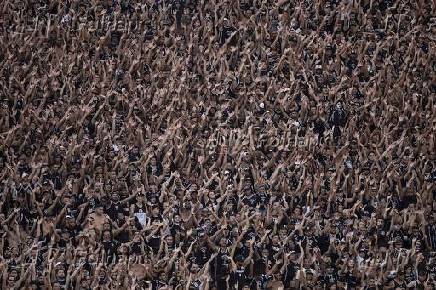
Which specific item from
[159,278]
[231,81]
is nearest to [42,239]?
[159,278]

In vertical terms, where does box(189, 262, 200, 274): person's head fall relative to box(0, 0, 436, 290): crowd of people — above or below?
below

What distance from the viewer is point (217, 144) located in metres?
8.67

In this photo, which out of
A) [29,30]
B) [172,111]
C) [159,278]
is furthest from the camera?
[29,30]

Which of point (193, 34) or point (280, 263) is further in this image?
point (193, 34)

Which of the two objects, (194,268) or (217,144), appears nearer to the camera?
(194,268)

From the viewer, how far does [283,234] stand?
7.71 meters

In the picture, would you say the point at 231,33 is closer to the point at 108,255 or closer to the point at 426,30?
the point at 426,30

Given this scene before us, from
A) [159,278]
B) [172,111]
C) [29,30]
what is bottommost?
[159,278]

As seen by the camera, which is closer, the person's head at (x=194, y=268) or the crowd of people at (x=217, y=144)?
the person's head at (x=194, y=268)

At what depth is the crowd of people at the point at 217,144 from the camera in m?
7.43

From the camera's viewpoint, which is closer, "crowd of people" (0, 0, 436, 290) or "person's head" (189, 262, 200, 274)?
"person's head" (189, 262, 200, 274)

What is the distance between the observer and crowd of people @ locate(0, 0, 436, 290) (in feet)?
24.4

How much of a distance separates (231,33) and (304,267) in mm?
3986

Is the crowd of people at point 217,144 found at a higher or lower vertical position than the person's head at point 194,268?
higher
